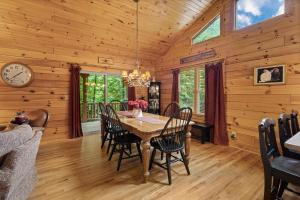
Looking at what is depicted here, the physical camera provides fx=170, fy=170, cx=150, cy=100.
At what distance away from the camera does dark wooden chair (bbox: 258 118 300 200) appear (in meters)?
1.55

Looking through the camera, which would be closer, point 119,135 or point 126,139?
point 126,139

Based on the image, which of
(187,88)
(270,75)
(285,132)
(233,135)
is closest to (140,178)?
(285,132)

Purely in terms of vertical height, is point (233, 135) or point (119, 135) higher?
point (119, 135)

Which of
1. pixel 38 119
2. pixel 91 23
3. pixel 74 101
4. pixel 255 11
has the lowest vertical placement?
pixel 38 119

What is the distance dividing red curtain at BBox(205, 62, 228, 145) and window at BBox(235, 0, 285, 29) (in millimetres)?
1030

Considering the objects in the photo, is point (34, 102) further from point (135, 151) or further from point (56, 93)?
point (135, 151)

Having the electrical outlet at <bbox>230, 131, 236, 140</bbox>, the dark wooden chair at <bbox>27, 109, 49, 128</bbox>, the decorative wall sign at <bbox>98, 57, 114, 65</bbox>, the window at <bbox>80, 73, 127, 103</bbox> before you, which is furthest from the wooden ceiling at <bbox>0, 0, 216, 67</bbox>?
the electrical outlet at <bbox>230, 131, 236, 140</bbox>

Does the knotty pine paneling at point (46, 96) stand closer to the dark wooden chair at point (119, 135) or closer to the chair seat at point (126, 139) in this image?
the dark wooden chair at point (119, 135)

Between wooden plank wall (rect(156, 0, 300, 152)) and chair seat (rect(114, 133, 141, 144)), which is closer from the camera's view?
chair seat (rect(114, 133, 141, 144))

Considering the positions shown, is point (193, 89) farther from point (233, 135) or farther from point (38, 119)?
point (38, 119)

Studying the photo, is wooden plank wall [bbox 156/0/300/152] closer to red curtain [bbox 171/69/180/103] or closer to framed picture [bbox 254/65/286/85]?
framed picture [bbox 254/65/286/85]

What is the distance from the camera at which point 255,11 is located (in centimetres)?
360

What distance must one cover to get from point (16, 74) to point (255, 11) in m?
5.35

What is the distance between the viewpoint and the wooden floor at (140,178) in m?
2.10
